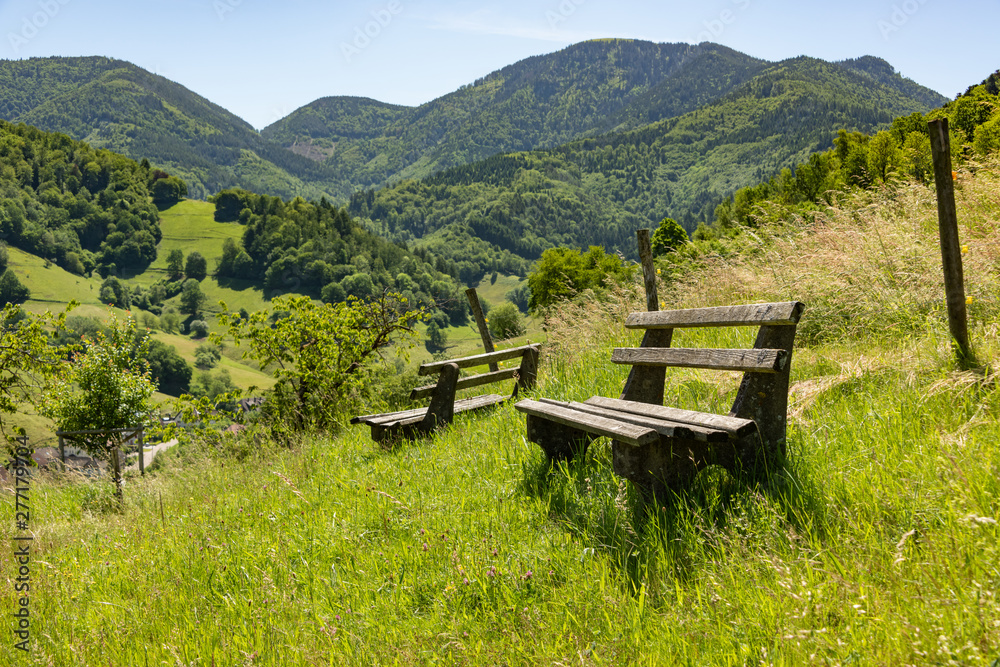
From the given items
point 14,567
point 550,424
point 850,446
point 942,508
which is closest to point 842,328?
point 850,446

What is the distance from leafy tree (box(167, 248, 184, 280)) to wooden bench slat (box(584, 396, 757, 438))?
19390cm

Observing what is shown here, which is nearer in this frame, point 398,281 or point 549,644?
point 549,644

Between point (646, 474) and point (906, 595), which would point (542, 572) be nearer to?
point (646, 474)

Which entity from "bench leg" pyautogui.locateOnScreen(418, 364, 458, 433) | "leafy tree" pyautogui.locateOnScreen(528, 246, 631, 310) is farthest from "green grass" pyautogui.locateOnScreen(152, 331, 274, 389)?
"bench leg" pyautogui.locateOnScreen(418, 364, 458, 433)

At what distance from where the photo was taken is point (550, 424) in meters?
3.89

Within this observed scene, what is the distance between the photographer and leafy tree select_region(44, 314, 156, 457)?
471 inches

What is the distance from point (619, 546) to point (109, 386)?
1286 cm

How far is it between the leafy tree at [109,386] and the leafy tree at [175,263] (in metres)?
181

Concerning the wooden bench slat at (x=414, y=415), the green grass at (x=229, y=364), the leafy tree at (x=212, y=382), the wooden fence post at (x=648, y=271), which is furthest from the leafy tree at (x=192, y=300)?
the wooden fence post at (x=648, y=271)

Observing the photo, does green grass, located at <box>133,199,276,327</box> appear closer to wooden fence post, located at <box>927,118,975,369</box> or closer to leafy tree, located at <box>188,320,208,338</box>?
leafy tree, located at <box>188,320,208,338</box>

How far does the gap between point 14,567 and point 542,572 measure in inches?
145

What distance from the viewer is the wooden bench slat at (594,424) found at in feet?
8.70

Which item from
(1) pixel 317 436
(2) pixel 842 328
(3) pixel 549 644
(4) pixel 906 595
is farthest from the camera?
(1) pixel 317 436

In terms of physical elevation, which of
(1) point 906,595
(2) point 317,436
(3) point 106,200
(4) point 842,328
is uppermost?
(3) point 106,200
